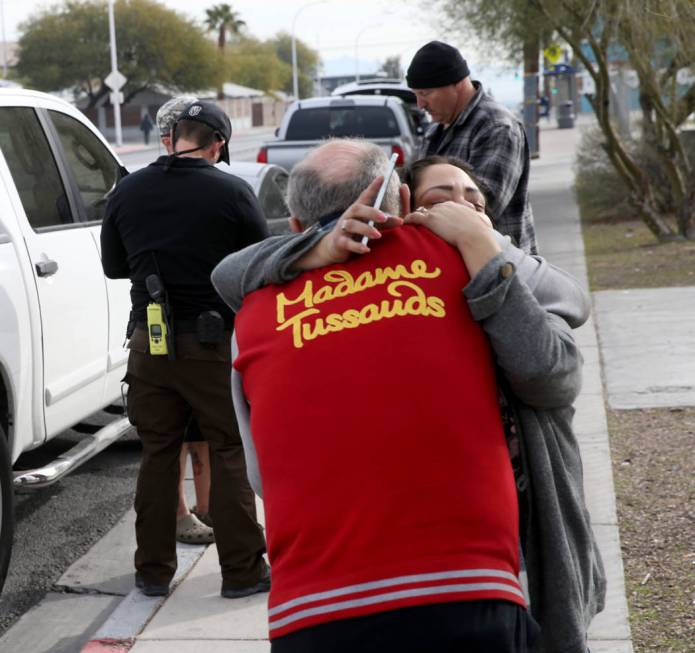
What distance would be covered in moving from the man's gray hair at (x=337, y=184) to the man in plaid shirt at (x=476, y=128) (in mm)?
2251

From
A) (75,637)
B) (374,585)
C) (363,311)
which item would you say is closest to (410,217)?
(363,311)

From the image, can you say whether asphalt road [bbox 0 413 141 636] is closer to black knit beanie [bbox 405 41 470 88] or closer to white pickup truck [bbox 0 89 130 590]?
white pickup truck [bbox 0 89 130 590]

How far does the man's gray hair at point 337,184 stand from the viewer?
2.41 metres

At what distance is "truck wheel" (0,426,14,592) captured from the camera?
4.67 m

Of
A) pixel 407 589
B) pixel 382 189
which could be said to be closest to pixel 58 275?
pixel 382 189

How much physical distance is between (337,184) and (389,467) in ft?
1.96

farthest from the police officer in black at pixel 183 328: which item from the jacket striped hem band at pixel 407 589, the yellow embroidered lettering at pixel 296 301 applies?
the jacket striped hem band at pixel 407 589

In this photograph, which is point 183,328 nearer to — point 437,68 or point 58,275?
point 58,275

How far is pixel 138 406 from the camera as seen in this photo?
482 cm

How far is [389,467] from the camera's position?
2117 mm

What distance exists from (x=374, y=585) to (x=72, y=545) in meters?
3.93

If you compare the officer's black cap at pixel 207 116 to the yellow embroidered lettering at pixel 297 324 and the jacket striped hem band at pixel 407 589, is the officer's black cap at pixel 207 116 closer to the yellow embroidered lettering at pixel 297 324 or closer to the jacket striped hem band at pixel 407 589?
the yellow embroidered lettering at pixel 297 324

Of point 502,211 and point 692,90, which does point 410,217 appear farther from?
point 692,90

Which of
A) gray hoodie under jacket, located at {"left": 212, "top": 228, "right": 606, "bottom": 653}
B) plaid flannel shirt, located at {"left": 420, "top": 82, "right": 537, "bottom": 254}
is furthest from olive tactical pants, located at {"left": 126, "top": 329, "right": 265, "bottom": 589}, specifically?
gray hoodie under jacket, located at {"left": 212, "top": 228, "right": 606, "bottom": 653}
